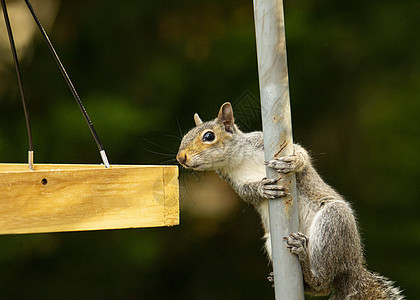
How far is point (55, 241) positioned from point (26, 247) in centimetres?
13

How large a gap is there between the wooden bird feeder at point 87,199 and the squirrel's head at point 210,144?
1.42ft

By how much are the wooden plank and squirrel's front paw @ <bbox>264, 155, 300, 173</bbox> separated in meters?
0.19

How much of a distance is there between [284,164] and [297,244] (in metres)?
0.19

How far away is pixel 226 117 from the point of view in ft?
5.44

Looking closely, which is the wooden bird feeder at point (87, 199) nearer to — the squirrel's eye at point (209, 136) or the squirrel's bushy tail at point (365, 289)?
the squirrel's eye at point (209, 136)

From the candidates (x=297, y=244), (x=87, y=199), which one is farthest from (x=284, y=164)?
(x=87, y=199)

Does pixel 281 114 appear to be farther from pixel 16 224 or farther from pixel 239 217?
pixel 239 217

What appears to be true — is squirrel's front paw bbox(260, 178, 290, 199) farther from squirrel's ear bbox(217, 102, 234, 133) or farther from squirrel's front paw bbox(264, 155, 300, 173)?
squirrel's ear bbox(217, 102, 234, 133)

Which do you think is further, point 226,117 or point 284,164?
point 226,117

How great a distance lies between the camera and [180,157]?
1561 mm

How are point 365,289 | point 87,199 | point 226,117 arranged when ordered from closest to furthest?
point 87,199 → point 365,289 → point 226,117

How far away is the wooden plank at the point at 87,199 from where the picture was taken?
104 cm

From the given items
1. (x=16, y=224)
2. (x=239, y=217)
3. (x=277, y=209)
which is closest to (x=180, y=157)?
(x=277, y=209)

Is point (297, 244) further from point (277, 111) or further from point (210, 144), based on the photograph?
point (210, 144)
